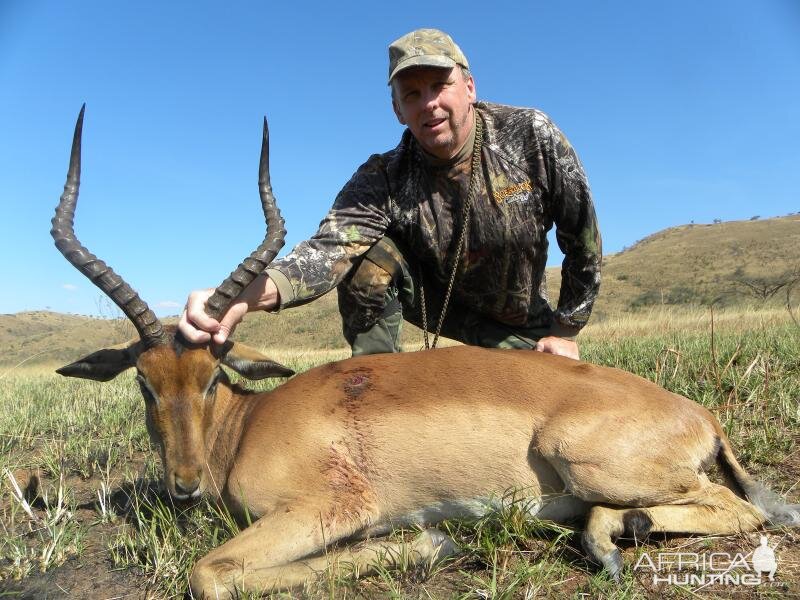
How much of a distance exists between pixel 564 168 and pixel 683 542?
10.4 ft

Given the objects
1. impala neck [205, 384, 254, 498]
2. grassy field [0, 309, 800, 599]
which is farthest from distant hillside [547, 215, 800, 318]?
impala neck [205, 384, 254, 498]

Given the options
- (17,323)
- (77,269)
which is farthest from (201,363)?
(17,323)

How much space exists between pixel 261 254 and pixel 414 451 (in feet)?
5.42

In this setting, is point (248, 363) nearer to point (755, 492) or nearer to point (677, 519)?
point (677, 519)

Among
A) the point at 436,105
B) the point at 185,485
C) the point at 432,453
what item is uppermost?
the point at 436,105

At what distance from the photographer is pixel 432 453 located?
3.73 metres

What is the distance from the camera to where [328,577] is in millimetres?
3051

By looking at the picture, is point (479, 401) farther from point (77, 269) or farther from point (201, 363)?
point (77, 269)

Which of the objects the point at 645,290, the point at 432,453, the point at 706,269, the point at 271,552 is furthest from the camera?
the point at 706,269

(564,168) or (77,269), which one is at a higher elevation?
(564,168)

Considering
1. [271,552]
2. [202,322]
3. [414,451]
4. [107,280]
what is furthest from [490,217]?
[271,552]

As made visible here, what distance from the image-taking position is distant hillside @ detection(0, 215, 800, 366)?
34625 mm

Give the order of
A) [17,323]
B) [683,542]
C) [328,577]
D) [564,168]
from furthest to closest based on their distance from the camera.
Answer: [17,323] < [564,168] < [683,542] < [328,577]

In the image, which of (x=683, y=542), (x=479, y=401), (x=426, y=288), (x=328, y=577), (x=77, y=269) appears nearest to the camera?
(x=328, y=577)
